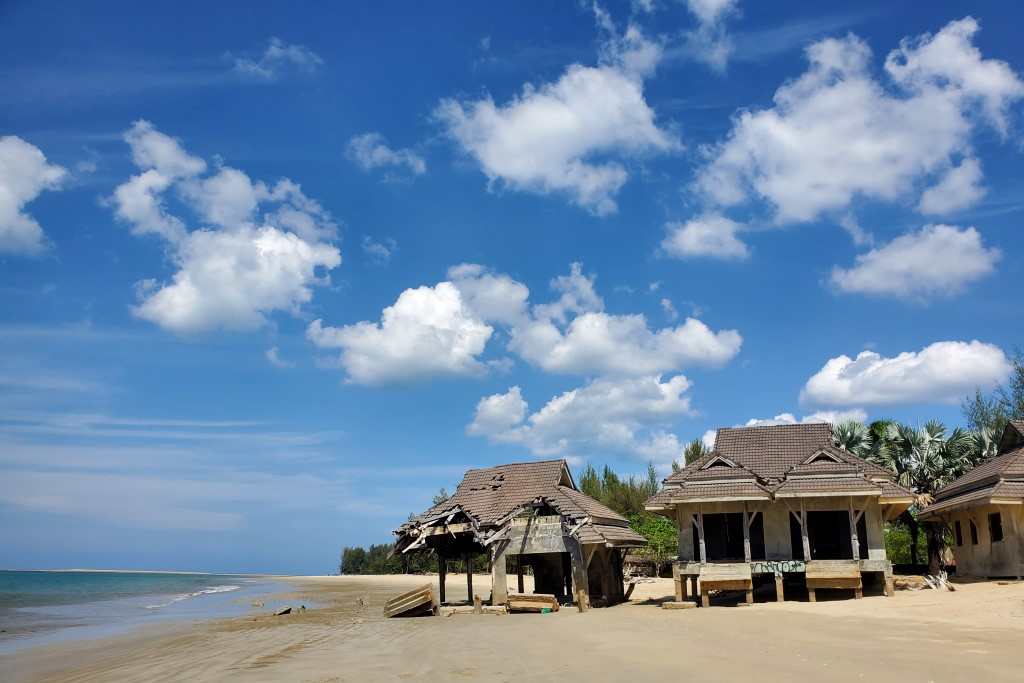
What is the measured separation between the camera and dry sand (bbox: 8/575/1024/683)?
1090cm

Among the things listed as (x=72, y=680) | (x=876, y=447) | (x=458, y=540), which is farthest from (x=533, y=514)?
(x=876, y=447)

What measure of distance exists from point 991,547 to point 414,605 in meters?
17.3

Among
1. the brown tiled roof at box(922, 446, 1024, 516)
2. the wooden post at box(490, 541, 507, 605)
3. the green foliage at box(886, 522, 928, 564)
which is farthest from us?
the green foliage at box(886, 522, 928, 564)

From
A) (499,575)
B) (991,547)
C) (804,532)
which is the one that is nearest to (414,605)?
(499,575)

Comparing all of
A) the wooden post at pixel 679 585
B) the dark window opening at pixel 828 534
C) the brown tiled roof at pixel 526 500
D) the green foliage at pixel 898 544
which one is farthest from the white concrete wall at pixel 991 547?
the brown tiled roof at pixel 526 500

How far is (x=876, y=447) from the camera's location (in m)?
31.1

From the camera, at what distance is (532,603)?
22.4m

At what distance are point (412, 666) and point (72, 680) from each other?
650 cm

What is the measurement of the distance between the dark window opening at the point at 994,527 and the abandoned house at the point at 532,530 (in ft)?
34.4

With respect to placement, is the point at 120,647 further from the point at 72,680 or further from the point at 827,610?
the point at 827,610

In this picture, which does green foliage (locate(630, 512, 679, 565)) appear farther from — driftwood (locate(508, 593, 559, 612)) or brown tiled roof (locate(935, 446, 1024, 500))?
driftwood (locate(508, 593, 559, 612))

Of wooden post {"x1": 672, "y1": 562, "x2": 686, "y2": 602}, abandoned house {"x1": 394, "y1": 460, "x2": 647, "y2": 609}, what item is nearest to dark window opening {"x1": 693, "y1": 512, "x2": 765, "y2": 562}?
abandoned house {"x1": 394, "y1": 460, "x2": 647, "y2": 609}

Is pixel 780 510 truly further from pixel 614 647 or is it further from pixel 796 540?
pixel 614 647

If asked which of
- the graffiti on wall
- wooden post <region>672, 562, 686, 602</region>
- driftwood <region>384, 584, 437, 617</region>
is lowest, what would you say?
driftwood <region>384, 584, 437, 617</region>
